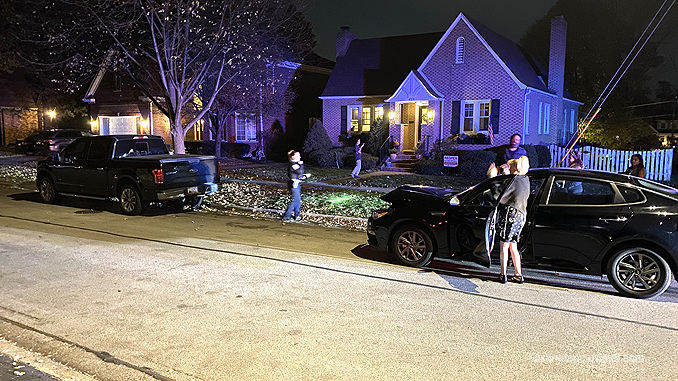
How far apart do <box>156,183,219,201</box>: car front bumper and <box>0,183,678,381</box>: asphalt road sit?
9.71ft

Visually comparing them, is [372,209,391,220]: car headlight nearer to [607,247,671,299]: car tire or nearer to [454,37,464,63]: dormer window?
[607,247,671,299]: car tire

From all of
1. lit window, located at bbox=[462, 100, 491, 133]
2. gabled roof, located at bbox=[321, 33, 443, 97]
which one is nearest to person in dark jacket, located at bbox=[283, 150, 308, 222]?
lit window, located at bbox=[462, 100, 491, 133]

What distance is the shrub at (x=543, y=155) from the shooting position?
25.1 meters

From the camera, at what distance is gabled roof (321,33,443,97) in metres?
28.9

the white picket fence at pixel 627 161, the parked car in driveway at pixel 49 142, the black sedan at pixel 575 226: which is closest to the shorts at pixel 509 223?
the black sedan at pixel 575 226

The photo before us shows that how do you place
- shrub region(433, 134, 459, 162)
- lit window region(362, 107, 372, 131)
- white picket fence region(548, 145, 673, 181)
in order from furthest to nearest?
1. lit window region(362, 107, 372, 131)
2. shrub region(433, 134, 459, 162)
3. white picket fence region(548, 145, 673, 181)

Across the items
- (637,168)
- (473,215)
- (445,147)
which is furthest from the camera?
(445,147)

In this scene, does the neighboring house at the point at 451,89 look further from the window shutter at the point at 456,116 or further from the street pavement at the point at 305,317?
the street pavement at the point at 305,317

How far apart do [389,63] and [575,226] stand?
24.2m

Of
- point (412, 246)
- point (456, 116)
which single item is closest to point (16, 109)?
point (456, 116)

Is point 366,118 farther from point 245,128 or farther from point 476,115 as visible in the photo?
point 245,128

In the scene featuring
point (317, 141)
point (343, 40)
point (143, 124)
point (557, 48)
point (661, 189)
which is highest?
point (343, 40)

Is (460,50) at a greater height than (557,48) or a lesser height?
lesser

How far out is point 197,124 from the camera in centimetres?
3466
